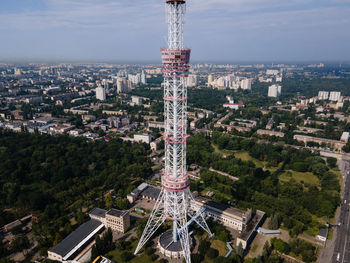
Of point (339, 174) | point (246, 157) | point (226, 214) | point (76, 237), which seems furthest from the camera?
point (246, 157)

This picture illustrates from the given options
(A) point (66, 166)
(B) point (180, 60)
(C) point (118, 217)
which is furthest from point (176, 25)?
(A) point (66, 166)

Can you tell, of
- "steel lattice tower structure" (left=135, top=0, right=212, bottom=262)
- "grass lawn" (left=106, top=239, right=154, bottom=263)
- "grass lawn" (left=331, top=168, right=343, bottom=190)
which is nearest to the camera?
"steel lattice tower structure" (left=135, top=0, right=212, bottom=262)

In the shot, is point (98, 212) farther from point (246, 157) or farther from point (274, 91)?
point (274, 91)

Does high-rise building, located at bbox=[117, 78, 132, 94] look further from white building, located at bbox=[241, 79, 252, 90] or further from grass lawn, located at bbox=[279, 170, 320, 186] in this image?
grass lawn, located at bbox=[279, 170, 320, 186]

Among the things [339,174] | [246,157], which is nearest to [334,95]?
[339,174]

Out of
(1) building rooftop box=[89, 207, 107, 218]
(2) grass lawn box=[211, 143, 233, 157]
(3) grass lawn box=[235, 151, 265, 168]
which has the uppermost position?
(1) building rooftop box=[89, 207, 107, 218]

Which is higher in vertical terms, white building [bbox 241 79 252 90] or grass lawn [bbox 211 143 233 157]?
white building [bbox 241 79 252 90]

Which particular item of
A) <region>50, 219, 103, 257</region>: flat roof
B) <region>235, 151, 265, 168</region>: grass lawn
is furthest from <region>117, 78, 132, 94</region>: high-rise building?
<region>50, 219, 103, 257</region>: flat roof
